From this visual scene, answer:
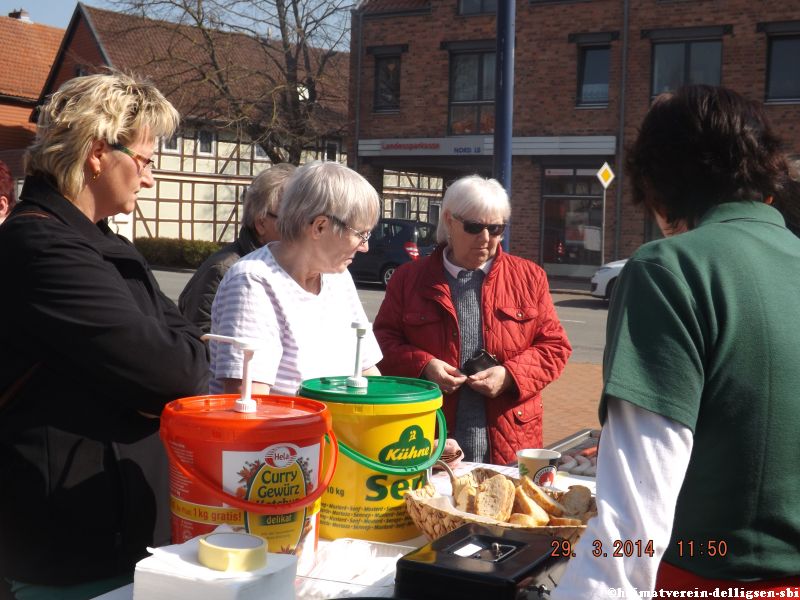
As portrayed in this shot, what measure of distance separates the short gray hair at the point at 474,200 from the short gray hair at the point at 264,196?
803 millimetres

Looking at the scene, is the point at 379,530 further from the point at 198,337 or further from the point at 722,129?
the point at 722,129

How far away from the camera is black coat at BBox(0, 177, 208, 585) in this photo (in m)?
1.95

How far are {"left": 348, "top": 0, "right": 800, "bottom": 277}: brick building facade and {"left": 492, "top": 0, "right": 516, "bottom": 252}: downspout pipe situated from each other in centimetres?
1702

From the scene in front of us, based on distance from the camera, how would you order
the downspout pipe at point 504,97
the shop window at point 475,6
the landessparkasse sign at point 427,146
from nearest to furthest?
the downspout pipe at point 504,97 < the shop window at point 475,6 < the landessparkasse sign at point 427,146

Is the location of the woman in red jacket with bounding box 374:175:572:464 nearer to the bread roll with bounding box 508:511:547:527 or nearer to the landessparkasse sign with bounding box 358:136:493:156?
the bread roll with bounding box 508:511:547:527

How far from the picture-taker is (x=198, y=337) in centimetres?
228

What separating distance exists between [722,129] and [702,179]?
0.33 feet

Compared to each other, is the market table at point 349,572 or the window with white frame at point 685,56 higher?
the window with white frame at point 685,56

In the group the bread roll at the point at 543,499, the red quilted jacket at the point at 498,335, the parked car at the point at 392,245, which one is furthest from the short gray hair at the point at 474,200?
the parked car at the point at 392,245

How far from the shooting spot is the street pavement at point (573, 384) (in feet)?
26.9

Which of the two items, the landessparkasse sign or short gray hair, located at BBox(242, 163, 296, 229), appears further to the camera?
the landessparkasse sign

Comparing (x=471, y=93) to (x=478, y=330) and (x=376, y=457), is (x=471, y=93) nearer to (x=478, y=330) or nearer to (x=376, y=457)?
(x=478, y=330)

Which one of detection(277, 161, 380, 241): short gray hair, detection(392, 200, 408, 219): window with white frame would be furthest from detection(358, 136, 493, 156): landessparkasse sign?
detection(277, 161, 380, 241): short gray hair

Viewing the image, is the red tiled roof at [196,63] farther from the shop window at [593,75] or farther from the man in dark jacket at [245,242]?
the man in dark jacket at [245,242]
